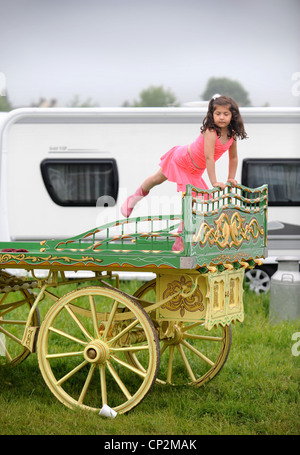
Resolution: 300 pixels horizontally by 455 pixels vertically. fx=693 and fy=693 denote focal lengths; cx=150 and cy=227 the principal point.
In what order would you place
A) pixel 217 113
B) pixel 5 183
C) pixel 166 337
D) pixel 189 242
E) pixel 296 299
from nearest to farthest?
pixel 189 242, pixel 217 113, pixel 166 337, pixel 296 299, pixel 5 183

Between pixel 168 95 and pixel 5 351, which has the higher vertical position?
pixel 168 95

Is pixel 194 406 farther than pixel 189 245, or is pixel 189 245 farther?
pixel 194 406

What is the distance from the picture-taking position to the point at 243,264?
4.55m

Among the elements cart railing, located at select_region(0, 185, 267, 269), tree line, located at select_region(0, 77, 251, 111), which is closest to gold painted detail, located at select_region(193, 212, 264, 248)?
cart railing, located at select_region(0, 185, 267, 269)

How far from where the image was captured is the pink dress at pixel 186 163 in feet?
14.9

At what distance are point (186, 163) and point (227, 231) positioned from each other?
0.57m

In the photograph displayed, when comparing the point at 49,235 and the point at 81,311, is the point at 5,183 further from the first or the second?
the point at 81,311

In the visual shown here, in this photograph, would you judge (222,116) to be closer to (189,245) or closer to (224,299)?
(189,245)

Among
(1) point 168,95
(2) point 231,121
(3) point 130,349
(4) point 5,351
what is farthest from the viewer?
(1) point 168,95

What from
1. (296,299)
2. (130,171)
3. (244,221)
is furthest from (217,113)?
(130,171)

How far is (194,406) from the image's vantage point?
453 cm

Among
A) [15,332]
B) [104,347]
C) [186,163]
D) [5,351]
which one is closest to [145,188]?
[186,163]

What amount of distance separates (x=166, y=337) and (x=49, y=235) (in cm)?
420

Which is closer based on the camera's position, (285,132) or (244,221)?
(244,221)
